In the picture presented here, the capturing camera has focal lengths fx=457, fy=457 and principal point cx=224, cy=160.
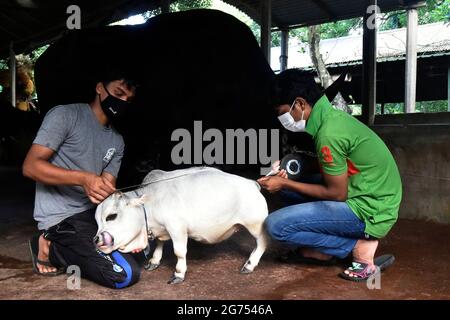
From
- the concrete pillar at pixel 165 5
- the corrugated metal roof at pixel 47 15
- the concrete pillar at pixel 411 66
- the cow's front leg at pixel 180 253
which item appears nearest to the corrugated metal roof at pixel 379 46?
the concrete pillar at pixel 411 66

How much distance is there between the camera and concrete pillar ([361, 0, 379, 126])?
4652mm

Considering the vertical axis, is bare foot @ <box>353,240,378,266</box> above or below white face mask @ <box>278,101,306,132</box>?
below

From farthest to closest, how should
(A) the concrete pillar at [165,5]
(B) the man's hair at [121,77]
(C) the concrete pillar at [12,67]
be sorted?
(C) the concrete pillar at [12,67] → (A) the concrete pillar at [165,5] → (B) the man's hair at [121,77]

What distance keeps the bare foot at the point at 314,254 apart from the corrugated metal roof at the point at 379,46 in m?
6.79

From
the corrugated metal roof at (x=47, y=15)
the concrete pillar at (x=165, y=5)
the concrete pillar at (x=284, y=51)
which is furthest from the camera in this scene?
the concrete pillar at (x=284, y=51)

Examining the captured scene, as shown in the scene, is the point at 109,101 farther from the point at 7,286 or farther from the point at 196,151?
the point at 196,151

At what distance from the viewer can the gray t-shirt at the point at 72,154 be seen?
8.53 feet

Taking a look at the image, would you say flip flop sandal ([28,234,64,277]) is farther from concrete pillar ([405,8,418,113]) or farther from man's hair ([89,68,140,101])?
concrete pillar ([405,8,418,113])

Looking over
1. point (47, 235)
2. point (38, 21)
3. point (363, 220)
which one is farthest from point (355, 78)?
point (47, 235)

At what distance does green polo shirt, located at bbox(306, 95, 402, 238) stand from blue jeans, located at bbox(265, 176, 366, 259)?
0.22ft

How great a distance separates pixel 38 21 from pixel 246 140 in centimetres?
546

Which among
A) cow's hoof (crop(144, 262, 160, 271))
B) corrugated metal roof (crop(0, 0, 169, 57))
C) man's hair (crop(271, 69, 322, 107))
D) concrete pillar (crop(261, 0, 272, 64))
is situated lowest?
cow's hoof (crop(144, 262, 160, 271))

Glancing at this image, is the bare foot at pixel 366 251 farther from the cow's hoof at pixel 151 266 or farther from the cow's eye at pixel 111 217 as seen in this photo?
the cow's eye at pixel 111 217

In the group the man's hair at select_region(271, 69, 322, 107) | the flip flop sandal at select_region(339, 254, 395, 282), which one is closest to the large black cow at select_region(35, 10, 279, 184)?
the man's hair at select_region(271, 69, 322, 107)
